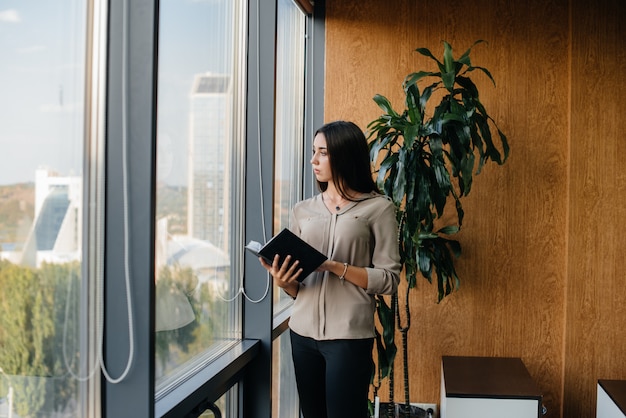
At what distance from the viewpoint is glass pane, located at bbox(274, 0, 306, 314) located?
358 cm

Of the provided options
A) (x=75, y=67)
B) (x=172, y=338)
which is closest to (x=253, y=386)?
(x=172, y=338)

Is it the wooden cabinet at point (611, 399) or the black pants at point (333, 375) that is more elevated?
the black pants at point (333, 375)

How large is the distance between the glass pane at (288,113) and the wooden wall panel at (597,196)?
167 centimetres

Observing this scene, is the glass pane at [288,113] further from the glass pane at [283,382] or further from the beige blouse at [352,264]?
the beige blouse at [352,264]

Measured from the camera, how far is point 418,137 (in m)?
3.69

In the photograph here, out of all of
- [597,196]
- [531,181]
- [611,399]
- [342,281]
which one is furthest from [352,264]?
[597,196]

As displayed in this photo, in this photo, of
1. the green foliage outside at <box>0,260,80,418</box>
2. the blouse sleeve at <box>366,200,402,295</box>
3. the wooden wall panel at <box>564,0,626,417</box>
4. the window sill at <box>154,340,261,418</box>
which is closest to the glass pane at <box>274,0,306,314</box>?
the window sill at <box>154,340,261,418</box>

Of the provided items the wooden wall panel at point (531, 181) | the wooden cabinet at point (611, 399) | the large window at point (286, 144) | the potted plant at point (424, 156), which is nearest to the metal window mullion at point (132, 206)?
the large window at point (286, 144)

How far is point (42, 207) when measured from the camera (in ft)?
4.74

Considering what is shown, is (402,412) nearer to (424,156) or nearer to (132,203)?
(424,156)

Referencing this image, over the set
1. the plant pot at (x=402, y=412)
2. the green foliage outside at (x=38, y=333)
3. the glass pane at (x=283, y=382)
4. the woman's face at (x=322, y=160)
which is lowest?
the plant pot at (x=402, y=412)

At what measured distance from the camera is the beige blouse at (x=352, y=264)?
7.54ft

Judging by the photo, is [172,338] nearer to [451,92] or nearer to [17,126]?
[17,126]

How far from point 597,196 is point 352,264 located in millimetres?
2328
